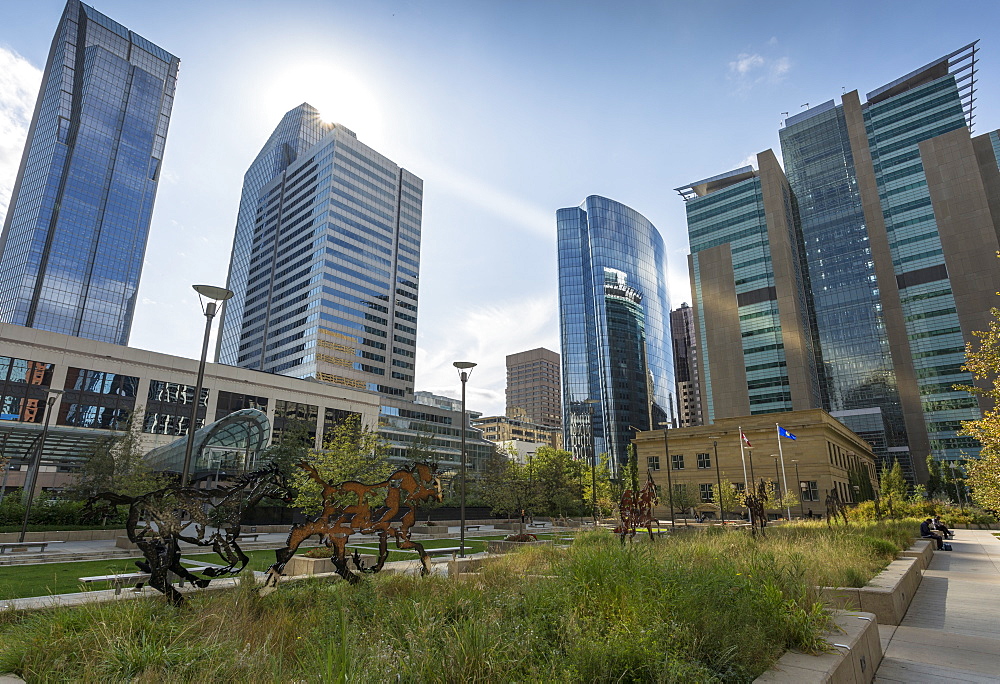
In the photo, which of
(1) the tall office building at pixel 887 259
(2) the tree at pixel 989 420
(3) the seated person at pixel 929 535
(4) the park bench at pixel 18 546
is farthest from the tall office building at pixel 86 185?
(2) the tree at pixel 989 420

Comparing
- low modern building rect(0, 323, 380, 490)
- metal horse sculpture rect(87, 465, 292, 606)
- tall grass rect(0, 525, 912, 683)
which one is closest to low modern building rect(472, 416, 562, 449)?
low modern building rect(0, 323, 380, 490)

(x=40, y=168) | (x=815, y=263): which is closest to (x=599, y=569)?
(x=815, y=263)

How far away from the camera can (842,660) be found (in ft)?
18.3

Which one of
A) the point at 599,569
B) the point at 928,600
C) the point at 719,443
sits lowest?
the point at 928,600

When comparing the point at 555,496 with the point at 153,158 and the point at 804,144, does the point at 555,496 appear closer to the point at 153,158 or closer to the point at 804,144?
the point at 804,144

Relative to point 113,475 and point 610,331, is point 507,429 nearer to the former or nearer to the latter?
point 610,331

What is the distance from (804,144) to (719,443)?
94.5m

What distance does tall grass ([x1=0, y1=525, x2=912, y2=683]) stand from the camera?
14.7 ft

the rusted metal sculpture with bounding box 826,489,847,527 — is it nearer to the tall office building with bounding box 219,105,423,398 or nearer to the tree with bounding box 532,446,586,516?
the tree with bounding box 532,446,586,516

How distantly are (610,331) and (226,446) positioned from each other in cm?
12490

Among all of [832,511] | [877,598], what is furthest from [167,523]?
[832,511]

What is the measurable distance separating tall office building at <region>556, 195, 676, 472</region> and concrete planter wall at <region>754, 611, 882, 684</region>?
137050 millimetres

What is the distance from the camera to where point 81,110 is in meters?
151

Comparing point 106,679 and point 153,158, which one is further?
point 153,158
